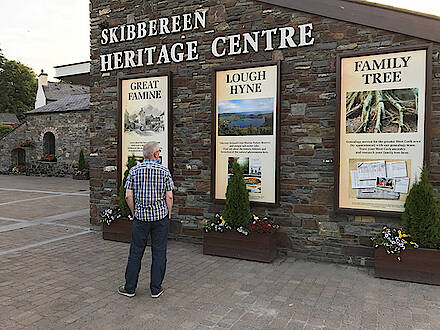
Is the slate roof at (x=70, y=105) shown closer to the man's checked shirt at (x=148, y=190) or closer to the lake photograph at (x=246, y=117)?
the lake photograph at (x=246, y=117)

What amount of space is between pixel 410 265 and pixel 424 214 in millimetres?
677

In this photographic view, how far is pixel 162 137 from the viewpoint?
690cm

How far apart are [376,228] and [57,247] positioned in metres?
5.18

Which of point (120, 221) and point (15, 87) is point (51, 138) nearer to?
point (120, 221)

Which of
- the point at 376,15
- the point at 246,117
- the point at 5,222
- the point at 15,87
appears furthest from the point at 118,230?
the point at 15,87

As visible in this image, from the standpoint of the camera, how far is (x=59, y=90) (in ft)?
134

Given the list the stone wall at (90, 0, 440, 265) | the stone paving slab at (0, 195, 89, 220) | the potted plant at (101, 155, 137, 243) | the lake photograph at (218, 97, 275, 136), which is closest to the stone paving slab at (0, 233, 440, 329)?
the stone wall at (90, 0, 440, 265)

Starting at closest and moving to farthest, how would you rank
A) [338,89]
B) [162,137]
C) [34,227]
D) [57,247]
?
[338,89], [57,247], [162,137], [34,227]

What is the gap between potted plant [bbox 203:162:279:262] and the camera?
5594 millimetres

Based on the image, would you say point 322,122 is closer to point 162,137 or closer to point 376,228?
point 376,228

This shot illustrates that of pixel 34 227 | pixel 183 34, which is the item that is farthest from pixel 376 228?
pixel 34 227

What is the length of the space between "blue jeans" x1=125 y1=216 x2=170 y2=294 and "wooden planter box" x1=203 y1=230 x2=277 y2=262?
172cm

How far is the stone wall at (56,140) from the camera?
2106 centimetres

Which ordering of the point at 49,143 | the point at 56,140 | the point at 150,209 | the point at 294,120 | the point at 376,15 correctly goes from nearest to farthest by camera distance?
the point at 150,209
the point at 376,15
the point at 294,120
the point at 56,140
the point at 49,143
